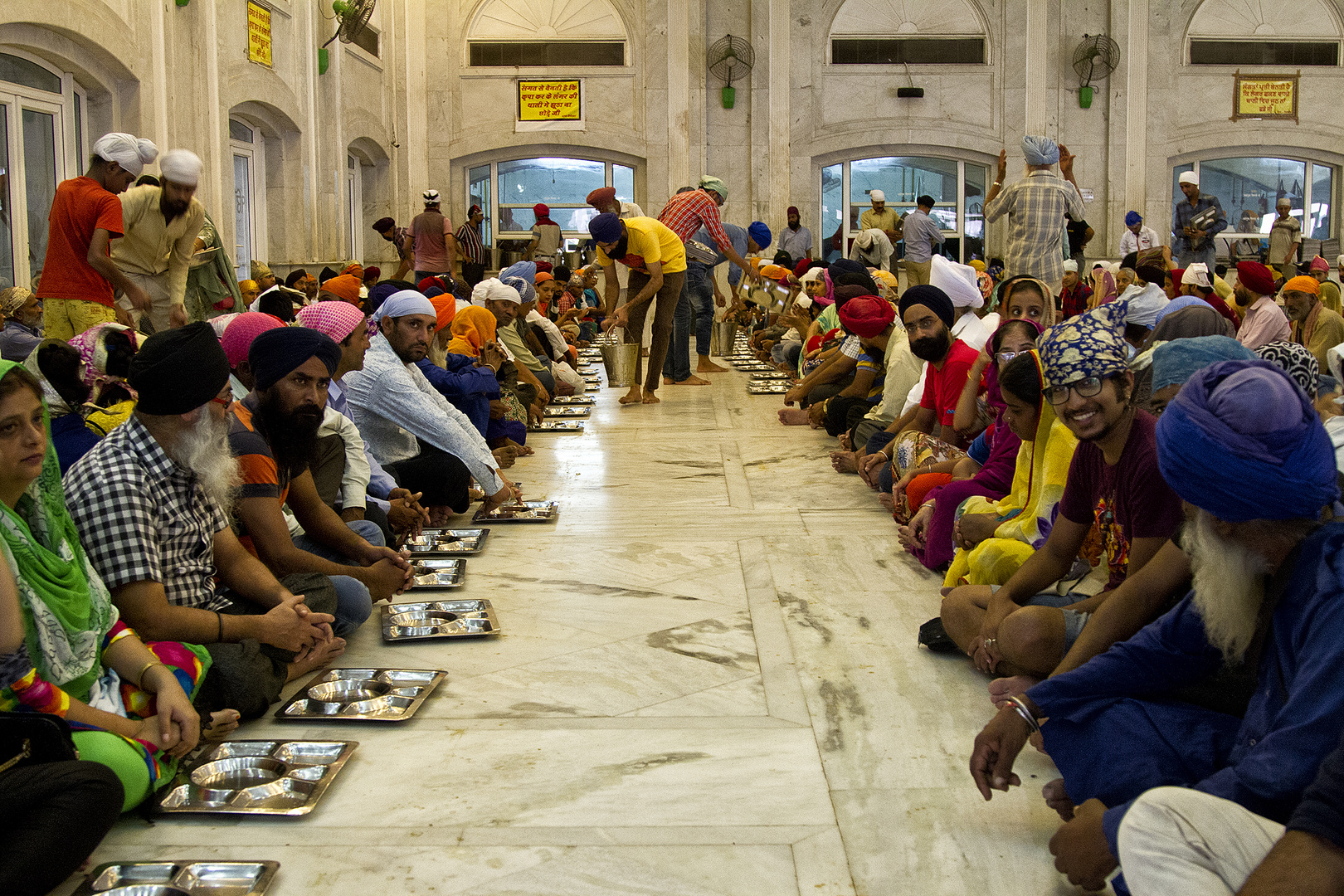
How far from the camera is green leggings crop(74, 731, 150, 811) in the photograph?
2.18 metres

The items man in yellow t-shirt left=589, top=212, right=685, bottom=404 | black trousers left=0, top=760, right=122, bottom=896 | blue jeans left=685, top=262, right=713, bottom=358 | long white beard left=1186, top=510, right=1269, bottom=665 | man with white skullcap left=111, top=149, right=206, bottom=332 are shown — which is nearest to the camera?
long white beard left=1186, top=510, right=1269, bottom=665

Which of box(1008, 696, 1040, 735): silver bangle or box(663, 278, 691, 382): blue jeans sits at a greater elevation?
box(663, 278, 691, 382): blue jeans

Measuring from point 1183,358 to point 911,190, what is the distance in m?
16.6

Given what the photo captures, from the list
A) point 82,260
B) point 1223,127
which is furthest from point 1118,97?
point 82,260

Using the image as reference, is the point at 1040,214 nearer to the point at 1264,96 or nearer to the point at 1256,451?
the point at 1256,451

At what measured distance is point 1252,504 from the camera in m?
1.67

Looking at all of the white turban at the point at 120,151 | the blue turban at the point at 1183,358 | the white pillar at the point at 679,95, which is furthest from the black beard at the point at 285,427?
the white pillar at the point at 679,95

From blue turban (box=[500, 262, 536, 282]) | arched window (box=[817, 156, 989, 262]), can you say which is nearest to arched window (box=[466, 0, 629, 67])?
arched window (box=[817, 156, 989, 262])

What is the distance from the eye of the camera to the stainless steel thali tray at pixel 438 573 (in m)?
3.97

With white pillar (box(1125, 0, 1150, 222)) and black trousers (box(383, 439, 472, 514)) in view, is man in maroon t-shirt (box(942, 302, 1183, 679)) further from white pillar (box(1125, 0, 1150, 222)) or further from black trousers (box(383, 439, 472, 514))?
white pillar (box(1125, 0, 1150, 222))

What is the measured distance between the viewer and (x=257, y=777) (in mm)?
2463

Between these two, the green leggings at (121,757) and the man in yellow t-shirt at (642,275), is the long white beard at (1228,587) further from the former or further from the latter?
the man in yellow t-shirt at (642,275)

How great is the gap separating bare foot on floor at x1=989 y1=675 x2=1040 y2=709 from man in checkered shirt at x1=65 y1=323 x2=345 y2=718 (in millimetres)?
1605

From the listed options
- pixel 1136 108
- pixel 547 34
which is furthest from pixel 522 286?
pixel 1136 108
